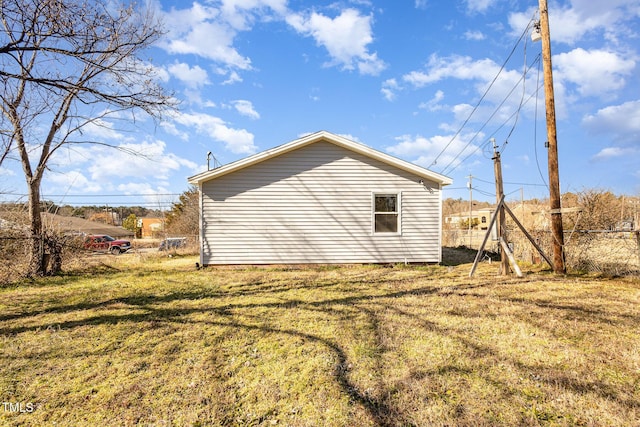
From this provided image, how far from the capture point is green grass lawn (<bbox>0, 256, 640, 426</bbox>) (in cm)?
265

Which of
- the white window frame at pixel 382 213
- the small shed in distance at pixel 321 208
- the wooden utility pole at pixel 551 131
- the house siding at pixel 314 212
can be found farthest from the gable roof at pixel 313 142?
the wooden utility pole at pixel 551 131

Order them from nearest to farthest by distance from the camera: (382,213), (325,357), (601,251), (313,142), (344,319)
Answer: (325,357) → (344,319) → (601,251) → (313,142) → (382,213)

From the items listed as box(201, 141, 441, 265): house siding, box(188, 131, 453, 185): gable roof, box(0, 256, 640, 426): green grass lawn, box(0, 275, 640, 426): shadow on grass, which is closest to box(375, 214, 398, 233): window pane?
box(201, 141, 441, 265): house siding

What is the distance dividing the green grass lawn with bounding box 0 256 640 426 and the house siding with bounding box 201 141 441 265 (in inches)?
128

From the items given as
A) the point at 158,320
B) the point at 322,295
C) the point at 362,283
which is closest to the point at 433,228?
the point at 362,283

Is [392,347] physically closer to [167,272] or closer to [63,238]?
[167,272]

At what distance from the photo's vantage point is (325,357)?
11.9ft

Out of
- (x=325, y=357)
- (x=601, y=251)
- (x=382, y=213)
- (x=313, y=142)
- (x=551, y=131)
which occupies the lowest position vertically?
(x=325, y=357)

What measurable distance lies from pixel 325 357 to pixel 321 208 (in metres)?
6.83

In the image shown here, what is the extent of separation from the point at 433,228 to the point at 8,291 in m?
11.5

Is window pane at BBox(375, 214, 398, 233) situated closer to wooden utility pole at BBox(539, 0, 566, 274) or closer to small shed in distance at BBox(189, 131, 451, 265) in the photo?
small shed in distance at BBox(189, 131, 451, 265)

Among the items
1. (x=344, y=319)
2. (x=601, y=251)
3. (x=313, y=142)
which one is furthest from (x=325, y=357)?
(x=601, y=251)

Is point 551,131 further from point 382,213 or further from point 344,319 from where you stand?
point 344,319

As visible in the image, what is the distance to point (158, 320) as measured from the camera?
5125 millimetres
